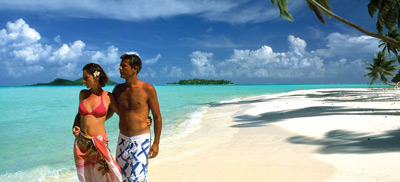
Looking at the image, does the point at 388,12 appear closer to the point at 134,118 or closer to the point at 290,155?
the point at 290,155

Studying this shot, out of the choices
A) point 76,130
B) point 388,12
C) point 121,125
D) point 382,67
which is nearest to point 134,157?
point 121,125

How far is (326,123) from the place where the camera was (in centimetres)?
932

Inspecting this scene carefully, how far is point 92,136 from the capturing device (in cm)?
236

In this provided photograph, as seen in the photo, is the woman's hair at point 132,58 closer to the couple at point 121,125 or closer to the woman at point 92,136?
the couple at point 121,125

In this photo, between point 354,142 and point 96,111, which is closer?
point 96,111

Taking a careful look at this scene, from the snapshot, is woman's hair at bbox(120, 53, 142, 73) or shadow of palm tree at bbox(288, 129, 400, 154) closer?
woman's hair at bbox(120, 53, 142, 73)

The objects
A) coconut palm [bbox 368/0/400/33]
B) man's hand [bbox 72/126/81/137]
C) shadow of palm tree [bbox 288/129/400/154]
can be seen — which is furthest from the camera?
coconut palm [bbox 368/0/400/33]

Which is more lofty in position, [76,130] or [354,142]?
[76,130]

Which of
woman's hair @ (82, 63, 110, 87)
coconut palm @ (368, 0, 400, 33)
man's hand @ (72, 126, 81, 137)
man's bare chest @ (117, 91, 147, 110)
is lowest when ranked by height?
man's hand @ (72, 126, 81, 137)

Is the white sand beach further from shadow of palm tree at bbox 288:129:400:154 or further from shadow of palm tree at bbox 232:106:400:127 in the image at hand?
shadow of palm tree at bbox 232:106:400:127

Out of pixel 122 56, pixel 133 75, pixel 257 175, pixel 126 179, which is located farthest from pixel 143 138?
pixel 257 175

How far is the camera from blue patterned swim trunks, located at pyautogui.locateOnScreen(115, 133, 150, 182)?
2395 mm

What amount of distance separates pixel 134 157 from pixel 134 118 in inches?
14.4

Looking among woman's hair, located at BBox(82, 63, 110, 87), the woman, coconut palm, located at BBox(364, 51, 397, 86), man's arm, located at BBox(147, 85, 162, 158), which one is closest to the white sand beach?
man's arm, located at BBox(147, 85, 162, 158)
